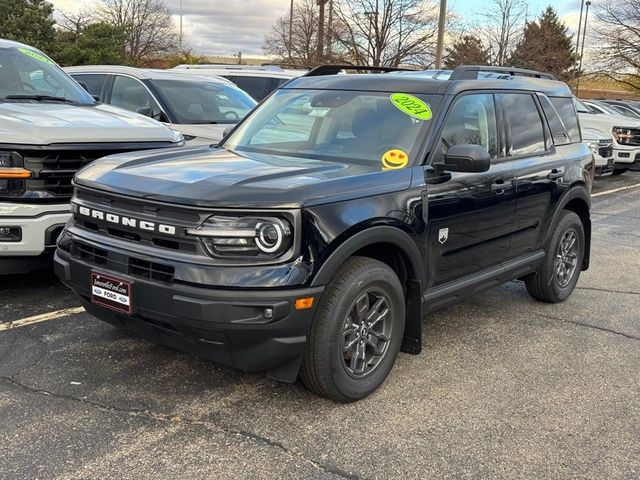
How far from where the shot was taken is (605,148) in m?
14.6

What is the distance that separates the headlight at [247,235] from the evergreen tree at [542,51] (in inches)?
1490

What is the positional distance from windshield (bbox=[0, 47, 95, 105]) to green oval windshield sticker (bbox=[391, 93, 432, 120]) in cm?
349

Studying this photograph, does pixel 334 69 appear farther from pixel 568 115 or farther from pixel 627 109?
pixel 627 109

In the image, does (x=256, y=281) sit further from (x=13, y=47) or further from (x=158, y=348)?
(x=13, y=47)

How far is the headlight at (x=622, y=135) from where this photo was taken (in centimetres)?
1619

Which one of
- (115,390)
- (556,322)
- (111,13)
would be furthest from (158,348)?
(111,13)

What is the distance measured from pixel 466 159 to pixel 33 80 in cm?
443

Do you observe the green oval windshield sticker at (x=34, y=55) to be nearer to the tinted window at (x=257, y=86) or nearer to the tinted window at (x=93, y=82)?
the tinted window at (x=93, y=82)

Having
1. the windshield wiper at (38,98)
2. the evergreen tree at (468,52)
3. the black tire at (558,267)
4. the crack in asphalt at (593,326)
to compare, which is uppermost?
the evergreen tree at (468,52)

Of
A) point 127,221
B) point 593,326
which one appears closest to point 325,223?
point 127,221

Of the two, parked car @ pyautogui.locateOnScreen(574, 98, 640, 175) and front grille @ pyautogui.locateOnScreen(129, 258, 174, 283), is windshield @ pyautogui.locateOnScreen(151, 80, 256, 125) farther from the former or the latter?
parked car @ pyautogui.locateOnScreen(574, 98, 640, 175)

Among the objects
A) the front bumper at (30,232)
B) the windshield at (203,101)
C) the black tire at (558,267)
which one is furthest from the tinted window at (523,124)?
the windshield at (203,101)

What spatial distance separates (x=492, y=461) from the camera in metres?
3.12

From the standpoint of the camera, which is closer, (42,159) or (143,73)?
(42,159)
